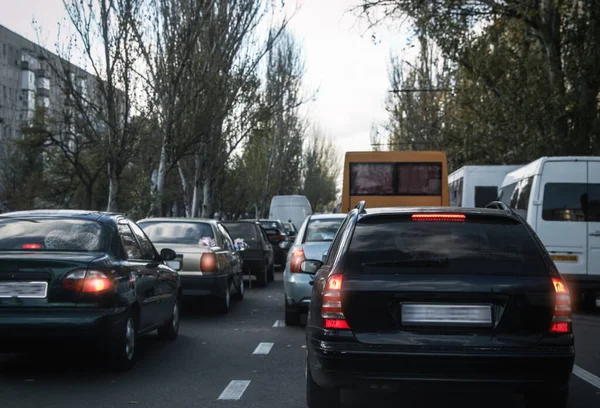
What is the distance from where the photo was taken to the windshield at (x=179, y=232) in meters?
15.4

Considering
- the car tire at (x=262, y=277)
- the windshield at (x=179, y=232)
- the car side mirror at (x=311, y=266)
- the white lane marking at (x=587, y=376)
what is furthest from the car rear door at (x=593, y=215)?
the car side mirror at (x=311, y=266)

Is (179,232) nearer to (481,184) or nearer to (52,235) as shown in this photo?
(52,235)

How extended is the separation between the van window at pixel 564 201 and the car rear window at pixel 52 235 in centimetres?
933

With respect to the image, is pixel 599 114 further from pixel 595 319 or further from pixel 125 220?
pixel 125 220

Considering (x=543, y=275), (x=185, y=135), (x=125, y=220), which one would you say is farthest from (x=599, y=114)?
(x=543, y=275)

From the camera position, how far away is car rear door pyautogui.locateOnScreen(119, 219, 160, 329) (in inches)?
380

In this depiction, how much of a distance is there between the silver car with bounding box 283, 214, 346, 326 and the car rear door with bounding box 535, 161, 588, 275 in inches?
165

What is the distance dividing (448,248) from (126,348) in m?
4.00

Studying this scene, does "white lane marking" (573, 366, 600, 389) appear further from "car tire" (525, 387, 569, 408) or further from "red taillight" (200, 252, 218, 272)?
"red taillight" (200, 252, 218, 272)

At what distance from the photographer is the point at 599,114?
28.6 metres

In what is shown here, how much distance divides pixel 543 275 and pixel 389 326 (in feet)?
3.21

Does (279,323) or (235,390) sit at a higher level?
(235,390)

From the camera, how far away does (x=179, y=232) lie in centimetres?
1562

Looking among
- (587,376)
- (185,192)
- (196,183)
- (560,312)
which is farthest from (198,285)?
(185,192)
